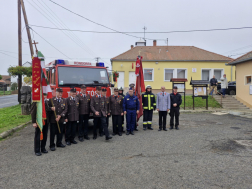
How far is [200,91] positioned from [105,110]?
9.87m

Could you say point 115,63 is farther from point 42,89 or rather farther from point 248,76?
point 42,89

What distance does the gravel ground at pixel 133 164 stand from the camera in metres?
3.76

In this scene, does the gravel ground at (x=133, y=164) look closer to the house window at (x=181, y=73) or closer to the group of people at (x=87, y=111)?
the group of people at (x=87, y=111)

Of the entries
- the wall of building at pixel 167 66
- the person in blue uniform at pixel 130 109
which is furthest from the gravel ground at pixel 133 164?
the wall of building at pixel 167 66

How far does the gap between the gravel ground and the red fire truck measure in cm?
216

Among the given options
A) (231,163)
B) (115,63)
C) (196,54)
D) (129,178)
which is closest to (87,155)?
(129,178)

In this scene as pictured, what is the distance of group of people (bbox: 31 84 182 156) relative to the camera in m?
5.76

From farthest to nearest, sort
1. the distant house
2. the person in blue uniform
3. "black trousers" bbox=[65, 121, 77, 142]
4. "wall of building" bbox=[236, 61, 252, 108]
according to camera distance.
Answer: "wall of building" bbox=[236, 61, 252, 108] < the distant house < the person in blue uniform < "black trousers" bbox=[65, 121, 77, 142]

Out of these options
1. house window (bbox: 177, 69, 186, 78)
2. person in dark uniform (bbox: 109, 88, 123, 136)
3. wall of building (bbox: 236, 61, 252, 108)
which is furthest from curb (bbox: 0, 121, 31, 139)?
house window (bbox: 177, 69, 186, 78)

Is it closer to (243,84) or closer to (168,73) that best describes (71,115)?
(243,84)

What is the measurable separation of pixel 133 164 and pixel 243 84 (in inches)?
557

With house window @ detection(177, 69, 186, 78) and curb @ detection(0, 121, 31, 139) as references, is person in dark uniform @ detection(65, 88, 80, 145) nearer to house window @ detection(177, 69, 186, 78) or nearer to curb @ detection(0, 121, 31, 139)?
curb @ detection(0, 121, 31, 139)

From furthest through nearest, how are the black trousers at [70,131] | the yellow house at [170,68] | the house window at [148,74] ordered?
the house window at [148,74] < the yellow house at [170,68] < the black trousers at [70,131]

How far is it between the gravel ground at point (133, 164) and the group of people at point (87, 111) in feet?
1.46
